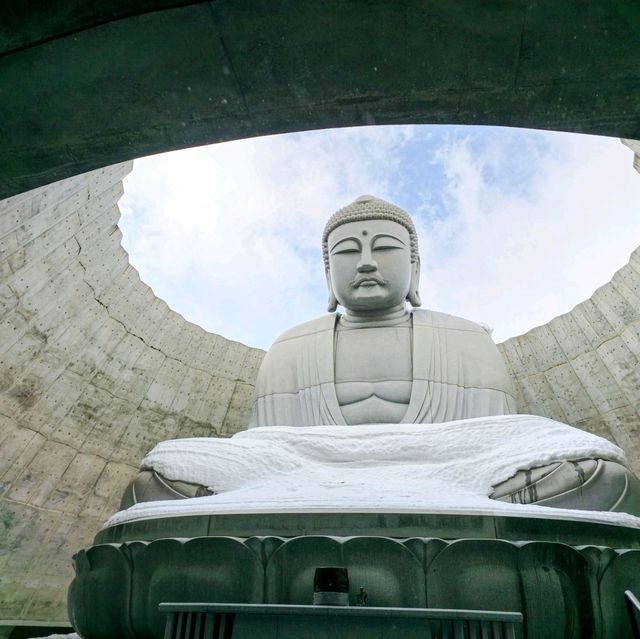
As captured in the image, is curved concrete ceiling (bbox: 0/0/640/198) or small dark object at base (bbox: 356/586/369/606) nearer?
curved concrete ceiling (bbox: 0/0/640/198)

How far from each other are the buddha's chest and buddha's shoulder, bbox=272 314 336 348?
0.19 metres

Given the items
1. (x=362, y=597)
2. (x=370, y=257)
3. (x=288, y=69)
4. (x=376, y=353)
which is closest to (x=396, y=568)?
(x=362, y=597)

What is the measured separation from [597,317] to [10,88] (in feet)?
17.0

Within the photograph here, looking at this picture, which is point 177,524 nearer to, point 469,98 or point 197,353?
point 469,98

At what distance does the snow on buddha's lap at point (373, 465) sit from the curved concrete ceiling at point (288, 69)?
4.27 feet

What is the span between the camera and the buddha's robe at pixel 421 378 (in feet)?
14.2

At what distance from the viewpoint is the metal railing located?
4.20 ft

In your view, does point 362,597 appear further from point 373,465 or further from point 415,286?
point 415,286

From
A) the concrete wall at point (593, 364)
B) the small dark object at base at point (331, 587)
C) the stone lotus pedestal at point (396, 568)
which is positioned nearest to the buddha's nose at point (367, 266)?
the concrete wall at point (593, 364)

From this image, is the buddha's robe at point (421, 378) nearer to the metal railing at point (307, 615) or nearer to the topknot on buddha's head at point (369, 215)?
the topknot on buddha's head at point (369, 215)

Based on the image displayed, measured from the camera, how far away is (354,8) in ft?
4.57

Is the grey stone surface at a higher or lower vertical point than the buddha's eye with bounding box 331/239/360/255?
lower

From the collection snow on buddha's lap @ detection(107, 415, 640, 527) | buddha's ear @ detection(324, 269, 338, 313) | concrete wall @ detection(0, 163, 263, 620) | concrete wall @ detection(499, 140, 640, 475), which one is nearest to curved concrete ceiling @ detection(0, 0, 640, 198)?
snow on buddha's lap @ detection(107, 415, 640, 527)

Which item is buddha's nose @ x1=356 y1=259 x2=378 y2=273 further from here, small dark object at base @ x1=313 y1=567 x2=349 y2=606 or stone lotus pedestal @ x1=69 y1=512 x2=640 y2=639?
small dark object at base @ x1=313 y1=567 x2=349 y2=606
